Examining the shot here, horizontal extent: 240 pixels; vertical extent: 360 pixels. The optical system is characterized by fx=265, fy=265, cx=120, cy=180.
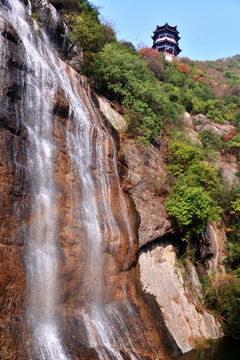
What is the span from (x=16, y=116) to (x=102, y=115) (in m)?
5.18

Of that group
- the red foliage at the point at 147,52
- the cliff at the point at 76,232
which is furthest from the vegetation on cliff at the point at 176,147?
the red foliage at the point at 147,52

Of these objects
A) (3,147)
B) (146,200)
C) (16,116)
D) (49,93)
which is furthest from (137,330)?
(49,93)

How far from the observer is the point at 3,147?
712 cm

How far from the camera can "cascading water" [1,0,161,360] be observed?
6609 millimetres

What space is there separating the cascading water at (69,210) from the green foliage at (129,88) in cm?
278

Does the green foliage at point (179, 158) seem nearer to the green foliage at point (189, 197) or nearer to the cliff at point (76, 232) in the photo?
the green foliage at point (189, 197)

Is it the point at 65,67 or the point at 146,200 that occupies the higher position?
the point at 65,67

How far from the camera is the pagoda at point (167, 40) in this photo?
47.4 meters

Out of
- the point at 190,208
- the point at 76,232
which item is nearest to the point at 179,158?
the point at 190,208

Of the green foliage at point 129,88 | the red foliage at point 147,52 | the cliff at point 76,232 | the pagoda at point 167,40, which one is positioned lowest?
the cliff at point 76,232

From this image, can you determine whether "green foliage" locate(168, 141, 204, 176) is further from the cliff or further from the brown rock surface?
the cliff

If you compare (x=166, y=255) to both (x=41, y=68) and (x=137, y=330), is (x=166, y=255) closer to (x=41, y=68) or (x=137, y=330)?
(x=137, y=330)

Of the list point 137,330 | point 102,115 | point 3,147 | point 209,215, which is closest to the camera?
point 3,147

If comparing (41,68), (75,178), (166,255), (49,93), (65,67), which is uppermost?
(65,67)
